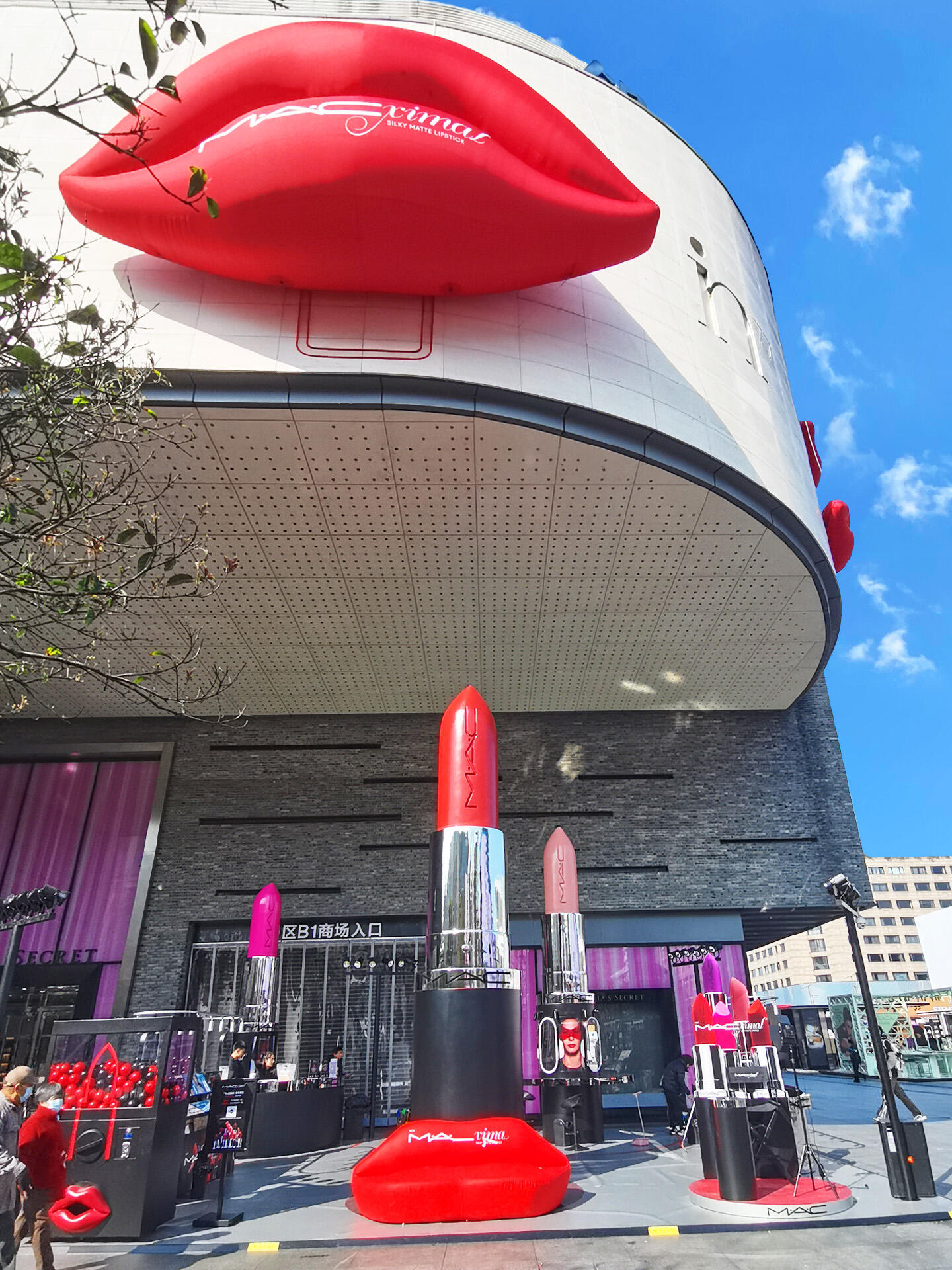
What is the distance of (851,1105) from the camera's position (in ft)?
51.9

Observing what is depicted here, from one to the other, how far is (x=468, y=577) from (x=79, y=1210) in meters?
8.92

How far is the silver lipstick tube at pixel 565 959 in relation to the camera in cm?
1080

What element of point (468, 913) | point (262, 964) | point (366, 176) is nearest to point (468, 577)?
point (366, 176)

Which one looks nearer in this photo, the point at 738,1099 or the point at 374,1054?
the point at 738,1099

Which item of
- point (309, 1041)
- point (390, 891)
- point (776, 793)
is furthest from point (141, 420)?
point (776, 793)

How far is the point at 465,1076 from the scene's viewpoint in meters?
6.70

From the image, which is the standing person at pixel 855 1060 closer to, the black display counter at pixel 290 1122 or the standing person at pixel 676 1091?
the standing person at pixel 676 1091

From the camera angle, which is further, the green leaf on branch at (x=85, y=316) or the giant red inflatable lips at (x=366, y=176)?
the giant red inflatable lips at (x=366, y=176)

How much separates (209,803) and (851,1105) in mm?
14897

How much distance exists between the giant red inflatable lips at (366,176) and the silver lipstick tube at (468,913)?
266 inches

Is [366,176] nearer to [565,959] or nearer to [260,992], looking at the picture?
[565,959]

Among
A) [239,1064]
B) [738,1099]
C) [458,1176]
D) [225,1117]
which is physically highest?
[239,1064]

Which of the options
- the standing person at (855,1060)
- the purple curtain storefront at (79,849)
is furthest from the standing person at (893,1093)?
the standing person at (855,1060)

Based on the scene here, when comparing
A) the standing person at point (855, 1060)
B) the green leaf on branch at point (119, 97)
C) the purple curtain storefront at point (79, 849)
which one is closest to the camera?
the green leaf on branch at point (119, 97)
